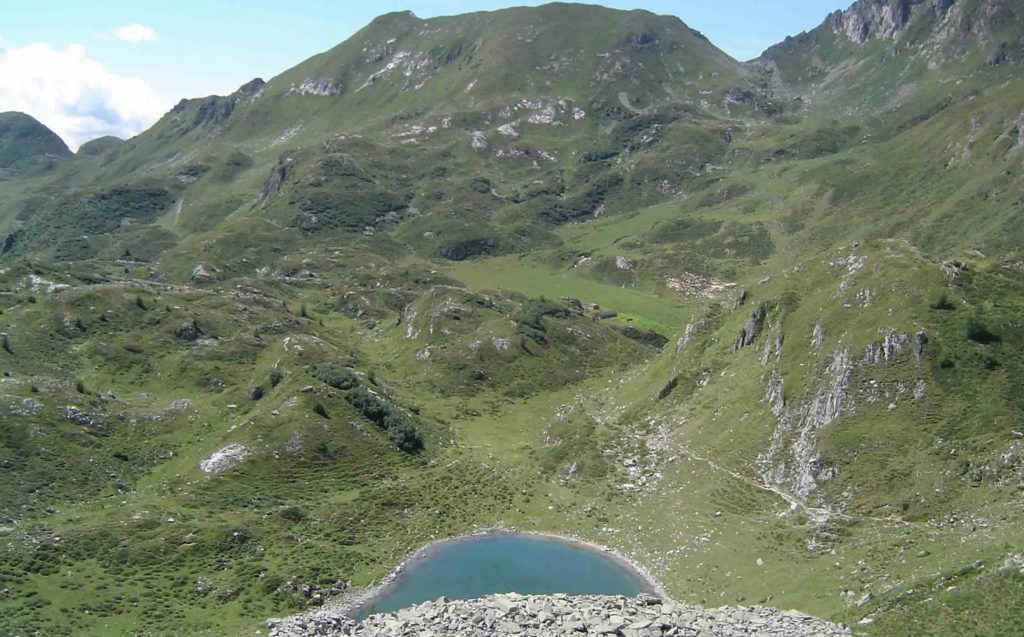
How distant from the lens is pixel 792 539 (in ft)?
255

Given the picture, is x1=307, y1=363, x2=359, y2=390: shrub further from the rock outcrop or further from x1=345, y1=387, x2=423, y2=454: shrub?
the rock outcrop

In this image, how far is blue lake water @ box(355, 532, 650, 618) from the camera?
77.4 meters

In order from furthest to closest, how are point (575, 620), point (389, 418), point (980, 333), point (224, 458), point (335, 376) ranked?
point (335, 376) → point (389, 418) → point (224, 458) → point (980, 333) → point (575, 620)

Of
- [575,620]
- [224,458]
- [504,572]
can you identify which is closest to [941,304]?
[504,572]

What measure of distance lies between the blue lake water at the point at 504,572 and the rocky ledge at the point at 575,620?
1303 centimetres

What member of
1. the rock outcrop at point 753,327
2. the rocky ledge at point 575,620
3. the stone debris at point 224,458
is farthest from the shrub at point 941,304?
the stone debris at point 224,458

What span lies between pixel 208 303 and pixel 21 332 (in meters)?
46.1

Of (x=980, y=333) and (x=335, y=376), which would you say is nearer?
(x=980, y=333)

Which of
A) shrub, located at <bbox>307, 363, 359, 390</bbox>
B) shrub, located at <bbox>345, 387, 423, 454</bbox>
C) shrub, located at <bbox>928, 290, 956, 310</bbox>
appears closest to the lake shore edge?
shrub, located at <bbox>345, 387, 423, 454</bbox>

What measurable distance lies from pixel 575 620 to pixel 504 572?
28925 mm

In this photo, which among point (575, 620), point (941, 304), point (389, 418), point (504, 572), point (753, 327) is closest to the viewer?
point (575, 620)

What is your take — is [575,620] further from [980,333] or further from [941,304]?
[941,304]

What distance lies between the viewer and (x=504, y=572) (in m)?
82.8

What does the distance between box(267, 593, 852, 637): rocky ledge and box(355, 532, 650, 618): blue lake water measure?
42.7 feet
